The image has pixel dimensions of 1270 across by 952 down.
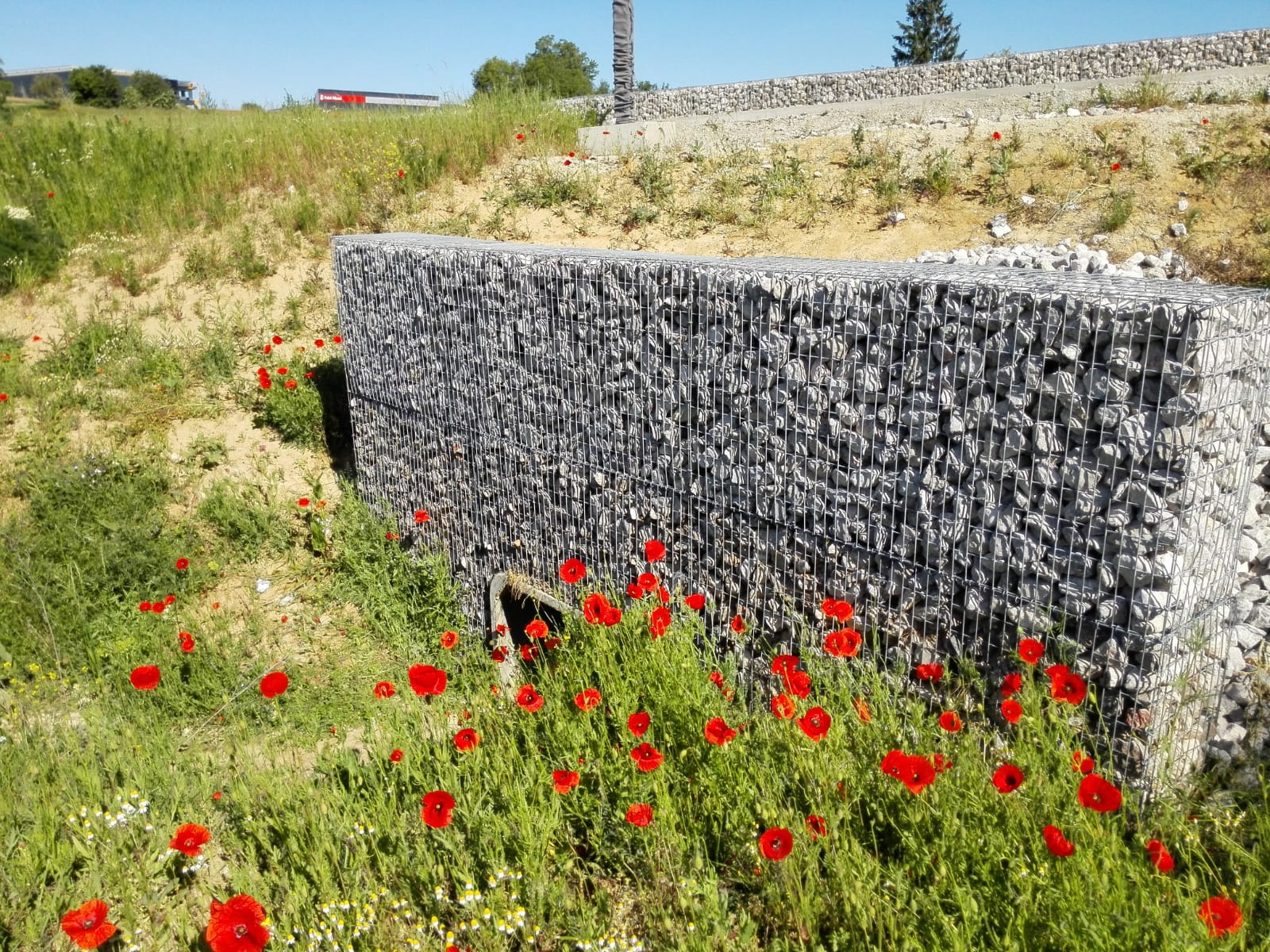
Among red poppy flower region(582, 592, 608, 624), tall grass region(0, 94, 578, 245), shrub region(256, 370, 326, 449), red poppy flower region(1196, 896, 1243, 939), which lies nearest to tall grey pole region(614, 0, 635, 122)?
tall grass region(0, 94, 578, 245)

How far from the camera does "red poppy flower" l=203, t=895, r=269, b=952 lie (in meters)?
2.30

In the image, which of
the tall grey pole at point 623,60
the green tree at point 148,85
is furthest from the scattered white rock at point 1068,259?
the green tree at point 148,85

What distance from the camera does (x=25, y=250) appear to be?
10.3m

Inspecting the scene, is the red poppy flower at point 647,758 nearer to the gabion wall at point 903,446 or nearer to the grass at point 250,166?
the gabion wall at point 903,446

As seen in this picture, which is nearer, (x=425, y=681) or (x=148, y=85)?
(x=425, y=681)

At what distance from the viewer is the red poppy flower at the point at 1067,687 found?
7.82ft

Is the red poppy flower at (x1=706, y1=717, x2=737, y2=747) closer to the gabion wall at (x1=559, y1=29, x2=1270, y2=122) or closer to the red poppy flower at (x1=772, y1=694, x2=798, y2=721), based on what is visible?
the red poppy flower at (x1=772, y1=694, x2=798, y2=721)

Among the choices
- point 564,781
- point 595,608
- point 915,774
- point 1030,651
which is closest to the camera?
point 915,774

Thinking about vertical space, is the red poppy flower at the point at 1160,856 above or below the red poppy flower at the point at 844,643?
below

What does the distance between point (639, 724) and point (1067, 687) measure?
46.7 inches

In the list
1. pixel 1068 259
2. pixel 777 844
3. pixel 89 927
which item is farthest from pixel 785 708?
pixel 1068 259

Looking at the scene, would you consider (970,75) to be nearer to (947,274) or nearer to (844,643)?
(947,274)

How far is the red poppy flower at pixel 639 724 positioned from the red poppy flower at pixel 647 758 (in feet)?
0.18

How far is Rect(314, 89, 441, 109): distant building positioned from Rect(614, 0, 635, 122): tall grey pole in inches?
115
